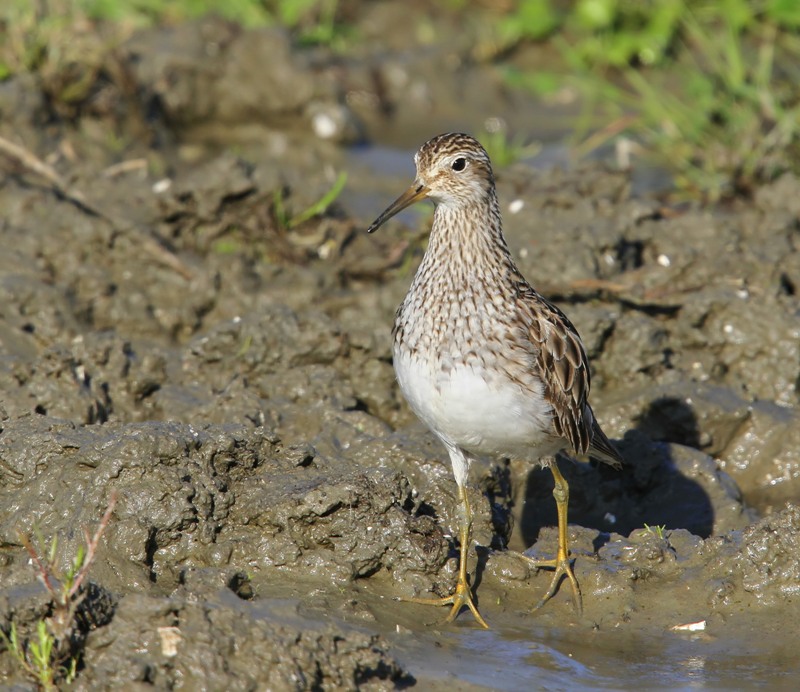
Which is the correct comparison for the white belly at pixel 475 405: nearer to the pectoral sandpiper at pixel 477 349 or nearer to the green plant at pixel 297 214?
the pectoral sandpiper at pixel 477 349

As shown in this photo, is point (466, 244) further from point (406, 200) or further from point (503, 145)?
point (503, 145)

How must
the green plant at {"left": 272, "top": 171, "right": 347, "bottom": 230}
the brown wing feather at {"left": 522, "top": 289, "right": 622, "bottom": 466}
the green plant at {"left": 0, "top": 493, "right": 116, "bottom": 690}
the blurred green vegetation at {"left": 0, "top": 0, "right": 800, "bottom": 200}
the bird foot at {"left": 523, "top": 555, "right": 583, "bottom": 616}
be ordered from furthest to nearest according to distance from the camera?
1. the blurred green vegetation at {"left": 0, "top": 0, "right": 800, "bottom": 200}
2. the green plant at {"left": 272, "top": 171, "right": 347, "bottom": 230}
3. the brown wing feather at {"left": 522, "top": 289, "right": 622, "bottom": 466}
4. the bird foot at {"left": 523, "top": 555, "right": 583, "bottom": 616}
5. the green plant at {"left": 0, "top": 493, "right": 116, "bottom": 690}

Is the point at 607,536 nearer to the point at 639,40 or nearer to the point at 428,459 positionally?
the point at 428,459

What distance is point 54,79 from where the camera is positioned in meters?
9.56

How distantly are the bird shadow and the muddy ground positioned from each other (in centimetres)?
2

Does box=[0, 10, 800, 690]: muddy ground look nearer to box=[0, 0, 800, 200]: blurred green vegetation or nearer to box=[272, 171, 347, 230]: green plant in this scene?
box=[272, 171, 347, 230]: green plant

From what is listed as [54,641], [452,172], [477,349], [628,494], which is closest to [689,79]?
[628,494]

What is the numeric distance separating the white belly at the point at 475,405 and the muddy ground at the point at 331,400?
0.32 meters

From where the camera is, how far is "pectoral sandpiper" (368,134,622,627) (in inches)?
215

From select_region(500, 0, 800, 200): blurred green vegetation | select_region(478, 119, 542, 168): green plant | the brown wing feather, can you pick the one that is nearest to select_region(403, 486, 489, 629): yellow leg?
the brown wing feather

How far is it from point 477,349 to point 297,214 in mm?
3618

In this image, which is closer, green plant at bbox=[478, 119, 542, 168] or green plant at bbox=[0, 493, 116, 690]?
green plant at bbox=[0, 493, 116, 690]

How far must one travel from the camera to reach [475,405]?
5.41 meters

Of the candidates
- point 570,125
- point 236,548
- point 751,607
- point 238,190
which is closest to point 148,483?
point 236,548
